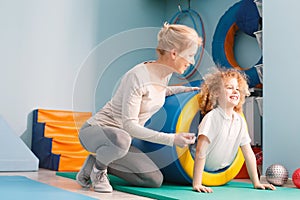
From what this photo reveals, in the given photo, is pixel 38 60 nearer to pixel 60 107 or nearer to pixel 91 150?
pixel 60 107

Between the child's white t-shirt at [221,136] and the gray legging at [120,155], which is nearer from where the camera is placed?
the gray legging at [120,155]

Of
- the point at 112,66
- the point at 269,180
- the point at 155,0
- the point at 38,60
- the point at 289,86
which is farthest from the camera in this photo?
the point at 155,0

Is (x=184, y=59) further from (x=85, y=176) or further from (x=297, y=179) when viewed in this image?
(x=297, y=179)

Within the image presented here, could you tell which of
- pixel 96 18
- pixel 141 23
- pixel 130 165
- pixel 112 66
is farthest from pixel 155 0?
pixel 130 165

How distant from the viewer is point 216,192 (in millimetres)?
1961

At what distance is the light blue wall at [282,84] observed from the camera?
2.61m

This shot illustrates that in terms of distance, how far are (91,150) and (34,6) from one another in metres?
2.34

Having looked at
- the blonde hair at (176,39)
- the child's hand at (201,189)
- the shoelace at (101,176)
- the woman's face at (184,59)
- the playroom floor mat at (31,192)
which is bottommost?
the playroom floor mat at (31,192)

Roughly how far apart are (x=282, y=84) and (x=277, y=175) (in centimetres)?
61

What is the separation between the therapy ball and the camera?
94.0 inches

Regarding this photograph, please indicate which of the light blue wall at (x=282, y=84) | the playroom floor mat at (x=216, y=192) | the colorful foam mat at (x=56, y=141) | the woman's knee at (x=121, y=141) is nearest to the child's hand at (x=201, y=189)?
the playroom floor mat at (x=216, y=192)

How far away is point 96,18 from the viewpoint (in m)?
4.28

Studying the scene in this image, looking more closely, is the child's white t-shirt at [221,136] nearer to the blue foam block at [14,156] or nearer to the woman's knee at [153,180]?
the woman's knee at [153,180]

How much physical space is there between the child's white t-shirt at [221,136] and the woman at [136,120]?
0.26 metres
